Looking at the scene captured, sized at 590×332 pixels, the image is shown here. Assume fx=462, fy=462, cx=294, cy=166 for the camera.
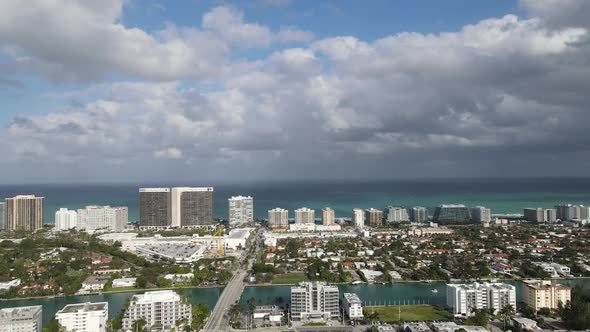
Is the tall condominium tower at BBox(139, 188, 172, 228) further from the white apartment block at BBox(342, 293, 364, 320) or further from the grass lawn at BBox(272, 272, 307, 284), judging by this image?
the white apartment block at BBox(342, 293, 364, 320)

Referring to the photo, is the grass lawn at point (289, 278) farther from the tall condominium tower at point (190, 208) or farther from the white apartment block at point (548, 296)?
the tall condominium tower at point (190, 208)

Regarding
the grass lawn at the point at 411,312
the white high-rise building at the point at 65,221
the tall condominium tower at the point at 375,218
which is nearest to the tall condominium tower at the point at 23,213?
the white high-rise building at the point at 65,221

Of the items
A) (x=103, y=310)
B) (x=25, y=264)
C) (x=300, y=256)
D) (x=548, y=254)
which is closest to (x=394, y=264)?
(x=300, y=256)

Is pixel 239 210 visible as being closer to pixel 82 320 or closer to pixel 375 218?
pixel 375 218

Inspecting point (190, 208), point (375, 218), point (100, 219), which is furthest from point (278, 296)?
point (100, 219)

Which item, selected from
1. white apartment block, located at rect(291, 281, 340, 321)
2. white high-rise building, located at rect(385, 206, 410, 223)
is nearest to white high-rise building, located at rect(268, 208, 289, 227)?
white high-rise building, located at rect(385, 206, 410, 223)

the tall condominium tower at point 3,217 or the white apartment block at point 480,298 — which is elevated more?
the tall condominium tower at point 3,217
